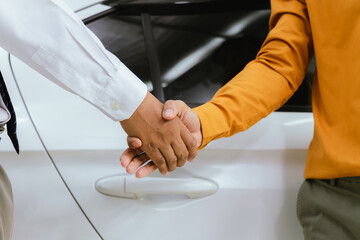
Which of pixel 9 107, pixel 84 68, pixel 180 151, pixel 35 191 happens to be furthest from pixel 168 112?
pixel 35 191

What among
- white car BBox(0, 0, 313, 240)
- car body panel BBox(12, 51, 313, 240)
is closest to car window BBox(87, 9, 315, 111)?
white car BBox(0, 0, 313, 240)

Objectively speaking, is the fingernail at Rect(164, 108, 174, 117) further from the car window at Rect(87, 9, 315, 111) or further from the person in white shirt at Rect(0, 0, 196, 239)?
the car window at Rect(87, 9, 315, 111)

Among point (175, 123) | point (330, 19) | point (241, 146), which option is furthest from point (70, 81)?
point (330, 19)

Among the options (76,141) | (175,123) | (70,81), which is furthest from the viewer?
(76,141)

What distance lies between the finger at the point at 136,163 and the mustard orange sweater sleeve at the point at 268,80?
0.17 m

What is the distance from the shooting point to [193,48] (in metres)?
1.22

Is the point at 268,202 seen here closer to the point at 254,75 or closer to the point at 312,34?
the point at 254,75

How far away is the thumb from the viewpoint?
100cm

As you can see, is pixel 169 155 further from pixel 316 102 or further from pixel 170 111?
pixel 316 102

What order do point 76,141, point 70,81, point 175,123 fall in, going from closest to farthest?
point 70,81, point 175,123, point 76,141

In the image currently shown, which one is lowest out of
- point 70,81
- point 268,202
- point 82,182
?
point 268,202

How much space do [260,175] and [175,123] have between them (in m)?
0.32

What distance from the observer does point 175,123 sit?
1.03 metres

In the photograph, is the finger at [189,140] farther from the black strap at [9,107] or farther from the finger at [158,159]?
the black strap at [9,107]
